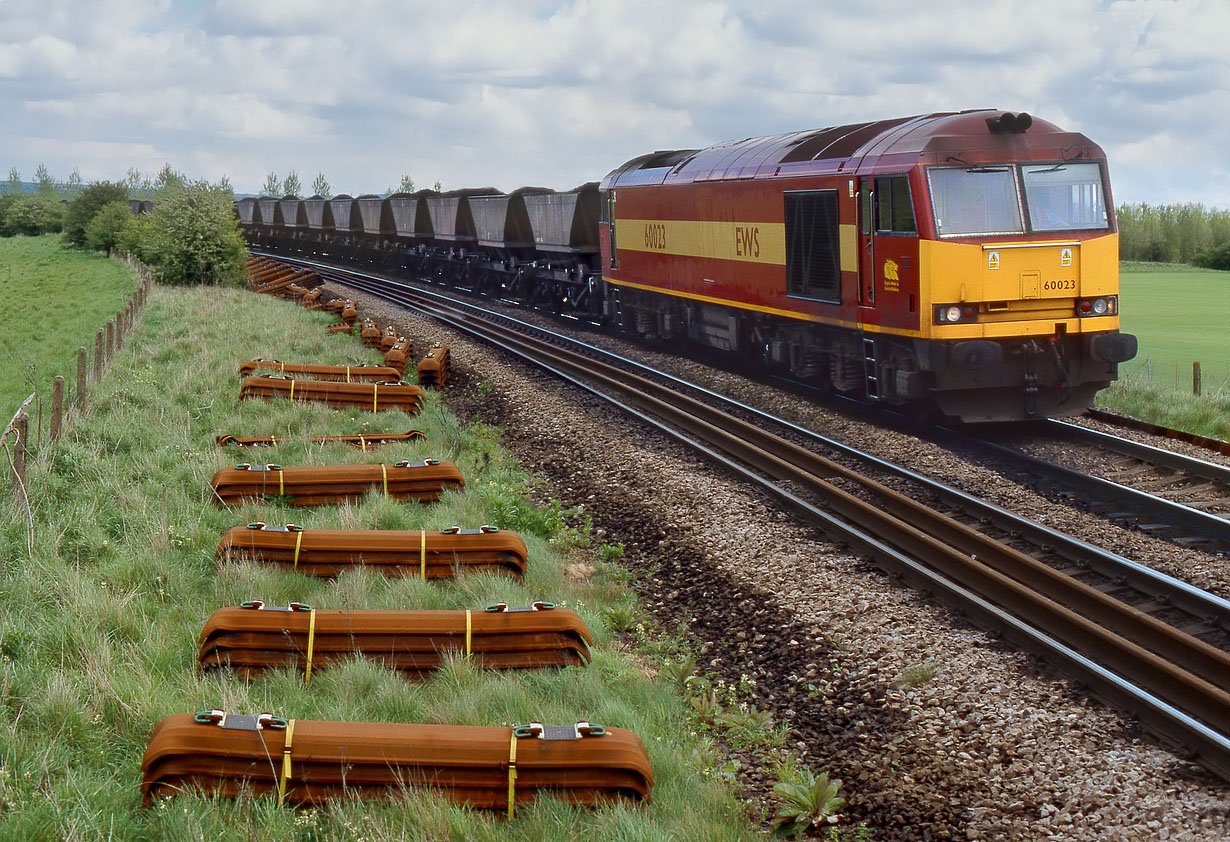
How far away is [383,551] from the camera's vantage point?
7.88 m

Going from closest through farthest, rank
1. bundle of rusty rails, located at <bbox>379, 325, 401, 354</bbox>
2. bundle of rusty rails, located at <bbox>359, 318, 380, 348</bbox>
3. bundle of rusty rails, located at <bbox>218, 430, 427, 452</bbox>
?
bundle of rusty rails, located at <bbox>218, 430, 427, 452</bbox> → bundle of rusty rails, located at <bbox>379, 325, 401, 354</bbox> → bundle of rusty rails, located at <bbox>359, 318, 380, 348</bbox>

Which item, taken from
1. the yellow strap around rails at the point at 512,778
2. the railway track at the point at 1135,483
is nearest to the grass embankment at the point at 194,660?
the yellow strap around rails at the point at 512,778

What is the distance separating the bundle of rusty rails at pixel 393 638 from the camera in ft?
20.2

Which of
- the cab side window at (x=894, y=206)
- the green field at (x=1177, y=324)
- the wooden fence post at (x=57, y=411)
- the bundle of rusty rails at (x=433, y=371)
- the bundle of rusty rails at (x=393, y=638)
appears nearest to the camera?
the bundle of rusty rails at (x=393, y=638)

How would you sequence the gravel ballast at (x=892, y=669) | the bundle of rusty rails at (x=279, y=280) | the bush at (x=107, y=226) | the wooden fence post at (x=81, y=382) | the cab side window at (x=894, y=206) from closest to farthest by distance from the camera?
the gravel ballast at (x=892, y=669) < the cab side window at (x=894, y=206) < the wooden fence post at (x=81, y=382) < the bundle of rusty rails at (x=279, y=280) < the bush at (x=107, y=226)

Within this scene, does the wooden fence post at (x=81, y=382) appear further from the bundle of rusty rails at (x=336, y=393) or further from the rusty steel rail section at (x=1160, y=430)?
the rusty steel rail section at (x=1160, y=430)

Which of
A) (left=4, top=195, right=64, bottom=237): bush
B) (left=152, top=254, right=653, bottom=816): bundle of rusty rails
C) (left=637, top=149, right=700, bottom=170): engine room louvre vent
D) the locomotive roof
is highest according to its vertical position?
(left=4, top=195, right=64, bottom=237): bush

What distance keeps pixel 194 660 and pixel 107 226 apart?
66735 millimetres

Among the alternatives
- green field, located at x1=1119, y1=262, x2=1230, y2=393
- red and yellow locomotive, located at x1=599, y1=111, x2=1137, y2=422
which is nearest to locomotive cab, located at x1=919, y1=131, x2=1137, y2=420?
red and yellow locomotive, located at x1=599, y1=111, x2=1137, y2=422

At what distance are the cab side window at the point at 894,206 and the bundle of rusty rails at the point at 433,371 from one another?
25.7ft

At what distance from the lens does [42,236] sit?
92.4 meters

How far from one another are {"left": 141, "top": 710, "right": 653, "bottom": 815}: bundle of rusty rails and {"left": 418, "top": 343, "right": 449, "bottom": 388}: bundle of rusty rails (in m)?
13.1

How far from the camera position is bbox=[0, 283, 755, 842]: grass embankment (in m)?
4.63

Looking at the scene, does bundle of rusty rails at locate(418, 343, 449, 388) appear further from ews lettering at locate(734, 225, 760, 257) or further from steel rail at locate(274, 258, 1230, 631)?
steel rail at locate(274, 258, 1230, 631)
